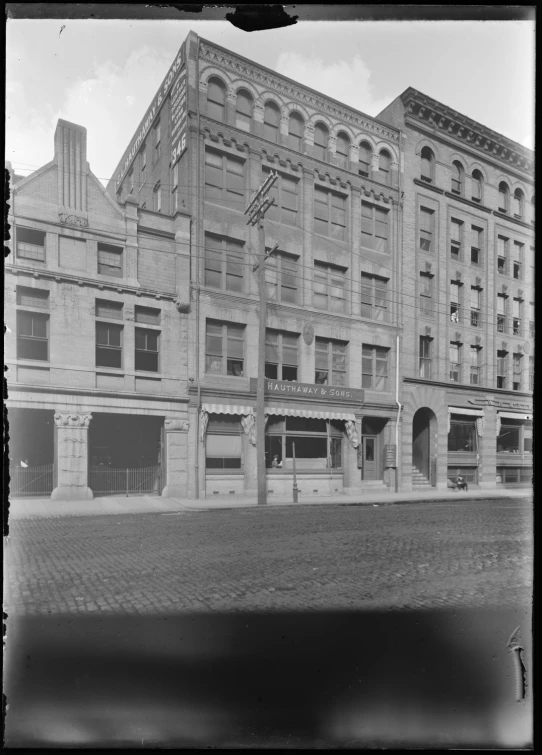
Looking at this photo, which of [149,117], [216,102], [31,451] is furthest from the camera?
[216,102]

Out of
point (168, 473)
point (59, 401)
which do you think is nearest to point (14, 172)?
point (59, 401)

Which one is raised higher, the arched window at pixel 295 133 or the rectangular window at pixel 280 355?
the arched window at pixel 295 133

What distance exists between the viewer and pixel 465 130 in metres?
5.77

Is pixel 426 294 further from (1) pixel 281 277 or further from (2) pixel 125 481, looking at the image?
(2) pixel 125 481

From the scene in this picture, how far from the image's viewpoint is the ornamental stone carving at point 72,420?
464 cm

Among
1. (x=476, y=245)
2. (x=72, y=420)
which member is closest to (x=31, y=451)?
(x=72, y=420)

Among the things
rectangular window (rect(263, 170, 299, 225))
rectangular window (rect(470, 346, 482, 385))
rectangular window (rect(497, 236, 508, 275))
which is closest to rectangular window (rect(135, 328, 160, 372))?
rectangular window (rect(263, 170, 299, 225))

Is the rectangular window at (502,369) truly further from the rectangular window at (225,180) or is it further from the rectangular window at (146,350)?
the rectangular window at (146,350)

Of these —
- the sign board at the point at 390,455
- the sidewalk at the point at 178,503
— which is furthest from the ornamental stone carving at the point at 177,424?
the sign board at the point at 390,455

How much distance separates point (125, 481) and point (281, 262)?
11.8 ft

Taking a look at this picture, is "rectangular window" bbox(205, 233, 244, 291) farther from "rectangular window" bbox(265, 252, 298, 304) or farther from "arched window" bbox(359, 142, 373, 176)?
"arched window" bbox(359, 142, 373, 176)

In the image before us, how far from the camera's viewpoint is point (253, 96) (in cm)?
525

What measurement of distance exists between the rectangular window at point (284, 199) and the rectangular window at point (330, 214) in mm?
454

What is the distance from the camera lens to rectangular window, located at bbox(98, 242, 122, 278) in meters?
4.94
